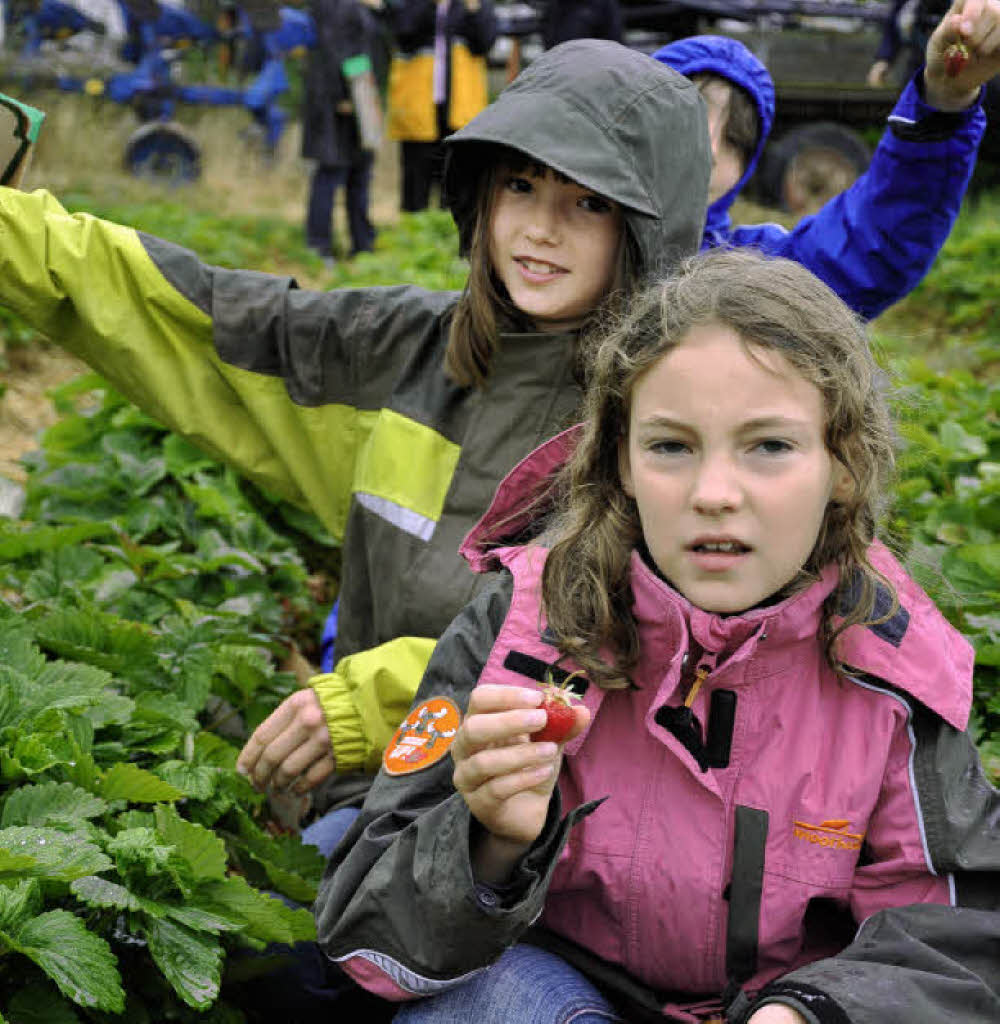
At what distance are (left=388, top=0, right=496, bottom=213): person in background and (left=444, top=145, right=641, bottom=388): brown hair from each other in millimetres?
7116

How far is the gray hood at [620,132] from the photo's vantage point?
2270mm

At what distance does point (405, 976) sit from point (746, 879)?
45 centimetres

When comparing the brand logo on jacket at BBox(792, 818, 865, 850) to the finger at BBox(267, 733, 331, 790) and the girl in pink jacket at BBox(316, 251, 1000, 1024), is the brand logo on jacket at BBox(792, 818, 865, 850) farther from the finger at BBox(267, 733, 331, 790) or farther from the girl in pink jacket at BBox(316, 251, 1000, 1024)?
the finger at BBox(267, 733, 331, 790)

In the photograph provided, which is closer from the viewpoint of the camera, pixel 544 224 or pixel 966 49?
pixel 966 49

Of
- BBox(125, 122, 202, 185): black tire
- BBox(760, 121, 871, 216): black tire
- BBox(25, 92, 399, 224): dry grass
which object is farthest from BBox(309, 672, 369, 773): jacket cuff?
BBox(125, 122, 202, 185): black tire

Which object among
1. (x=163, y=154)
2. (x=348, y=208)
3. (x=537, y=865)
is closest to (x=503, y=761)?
(x=537, y=865)

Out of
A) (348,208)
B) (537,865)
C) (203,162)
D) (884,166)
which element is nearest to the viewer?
(537,865)

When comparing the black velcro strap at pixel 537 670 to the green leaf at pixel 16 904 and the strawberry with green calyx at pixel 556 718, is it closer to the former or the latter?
the strawberry with green calyx at pixel 556 718

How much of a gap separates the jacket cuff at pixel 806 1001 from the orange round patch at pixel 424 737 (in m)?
0.50

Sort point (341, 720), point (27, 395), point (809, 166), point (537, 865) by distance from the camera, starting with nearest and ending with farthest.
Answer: point (537, 865) → point (341, 720) → point (27, 395) → point (809, 166)

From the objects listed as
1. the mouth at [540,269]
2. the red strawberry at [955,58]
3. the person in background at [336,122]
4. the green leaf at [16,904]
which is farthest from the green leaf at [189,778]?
the person in background at [336,122]

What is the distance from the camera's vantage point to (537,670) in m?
1.81

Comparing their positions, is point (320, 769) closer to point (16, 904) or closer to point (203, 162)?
point (16, 904)

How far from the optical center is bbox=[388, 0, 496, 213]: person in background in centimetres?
945
